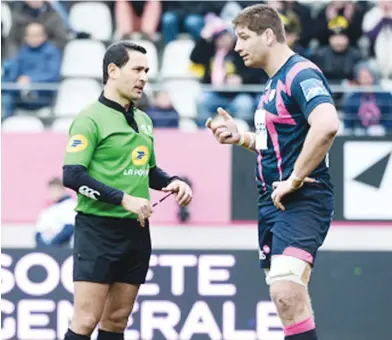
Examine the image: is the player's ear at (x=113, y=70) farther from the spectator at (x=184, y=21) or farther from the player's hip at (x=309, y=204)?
the spectator at (x=184, y=21)

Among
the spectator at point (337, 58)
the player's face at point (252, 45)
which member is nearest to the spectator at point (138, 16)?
the spectator at point (337, 58)

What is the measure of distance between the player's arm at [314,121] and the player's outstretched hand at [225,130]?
1.80 ft

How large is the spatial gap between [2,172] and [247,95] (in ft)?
8.54

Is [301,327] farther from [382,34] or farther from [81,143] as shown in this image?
[382,34]

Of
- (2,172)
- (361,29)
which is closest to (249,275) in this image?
(2,172)

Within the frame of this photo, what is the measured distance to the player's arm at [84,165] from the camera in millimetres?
6336

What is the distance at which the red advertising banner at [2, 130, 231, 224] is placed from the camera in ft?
39.0

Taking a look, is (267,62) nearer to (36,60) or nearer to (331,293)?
(331,293)

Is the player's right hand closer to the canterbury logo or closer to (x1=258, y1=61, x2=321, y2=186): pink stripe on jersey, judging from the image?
the canterbury logo

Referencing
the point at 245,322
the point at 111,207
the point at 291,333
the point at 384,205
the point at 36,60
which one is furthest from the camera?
the point at 36,60

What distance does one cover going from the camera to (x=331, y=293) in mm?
8664

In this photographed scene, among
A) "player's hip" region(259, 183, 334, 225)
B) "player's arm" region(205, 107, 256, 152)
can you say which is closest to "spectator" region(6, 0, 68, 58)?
"player's arm" region(205, 107, 256, 152)

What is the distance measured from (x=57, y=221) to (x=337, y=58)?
3.52 meters

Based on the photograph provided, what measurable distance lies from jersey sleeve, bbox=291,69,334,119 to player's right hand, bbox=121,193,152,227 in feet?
3.14
